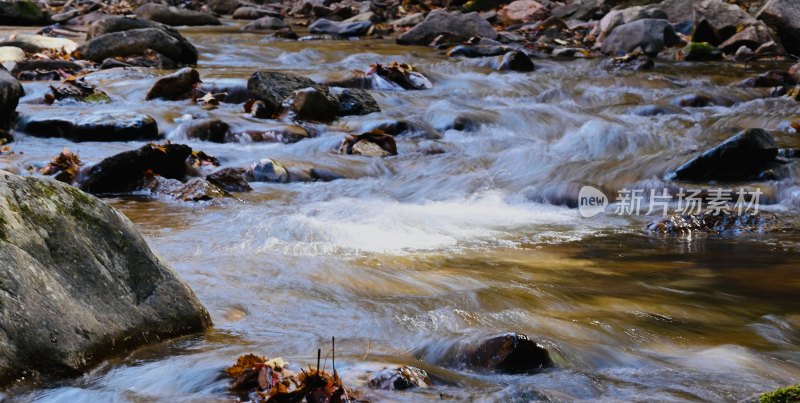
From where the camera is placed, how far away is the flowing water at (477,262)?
2867 mm

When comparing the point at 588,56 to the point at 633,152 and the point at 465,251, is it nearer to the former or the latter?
the point at 633,152

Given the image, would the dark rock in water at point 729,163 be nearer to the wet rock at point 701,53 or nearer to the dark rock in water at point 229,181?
the dark rock in water at point 229,181

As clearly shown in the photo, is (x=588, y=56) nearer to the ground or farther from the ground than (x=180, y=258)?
farther from the ground

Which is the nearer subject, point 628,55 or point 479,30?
point 628,55

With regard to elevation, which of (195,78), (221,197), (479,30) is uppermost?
Result: (479,30)

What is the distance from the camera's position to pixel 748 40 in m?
14.8

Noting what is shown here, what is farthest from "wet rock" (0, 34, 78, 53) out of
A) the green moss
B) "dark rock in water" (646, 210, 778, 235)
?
the green moss

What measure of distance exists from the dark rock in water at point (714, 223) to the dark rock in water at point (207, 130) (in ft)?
15.1

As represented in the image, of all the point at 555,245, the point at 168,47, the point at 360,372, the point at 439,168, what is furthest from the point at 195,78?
the point at 360,372

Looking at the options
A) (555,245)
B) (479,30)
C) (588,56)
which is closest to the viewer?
(555,245)

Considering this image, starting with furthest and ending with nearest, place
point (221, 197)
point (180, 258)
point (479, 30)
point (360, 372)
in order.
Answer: point (479, 30) < point (221, 197) < point (180, 258) < point (360, 372)

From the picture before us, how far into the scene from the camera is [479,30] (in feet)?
55.6

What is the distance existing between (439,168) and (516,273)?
3.58 m

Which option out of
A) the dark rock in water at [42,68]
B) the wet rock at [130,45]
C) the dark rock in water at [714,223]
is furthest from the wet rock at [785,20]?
the dark rock in water at [42,68]
